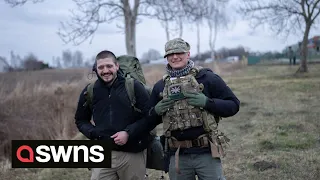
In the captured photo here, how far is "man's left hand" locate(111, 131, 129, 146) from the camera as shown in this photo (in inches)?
125

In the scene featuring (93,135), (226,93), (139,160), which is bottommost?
(139,160)

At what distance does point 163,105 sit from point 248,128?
552 centimetres

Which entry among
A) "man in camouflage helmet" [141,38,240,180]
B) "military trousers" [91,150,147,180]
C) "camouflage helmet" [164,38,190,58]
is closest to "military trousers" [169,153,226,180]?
"man in camouflage helmet" [141,38,240,180]

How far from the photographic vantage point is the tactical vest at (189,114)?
296 centimetres

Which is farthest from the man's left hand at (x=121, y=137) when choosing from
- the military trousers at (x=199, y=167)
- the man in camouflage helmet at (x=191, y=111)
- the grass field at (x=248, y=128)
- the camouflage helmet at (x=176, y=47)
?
the grass field at (x=248, y=128)

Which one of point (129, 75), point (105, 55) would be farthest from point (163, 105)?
point (105, 55)

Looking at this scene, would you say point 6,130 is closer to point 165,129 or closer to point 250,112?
point 250,112

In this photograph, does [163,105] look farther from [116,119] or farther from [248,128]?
[248,128]

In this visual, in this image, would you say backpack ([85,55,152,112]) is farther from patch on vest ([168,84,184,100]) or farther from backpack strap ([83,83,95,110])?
patch on vest ([168,84,184,100])

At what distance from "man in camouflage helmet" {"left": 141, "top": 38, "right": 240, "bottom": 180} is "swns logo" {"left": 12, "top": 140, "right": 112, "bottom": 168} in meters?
0.66

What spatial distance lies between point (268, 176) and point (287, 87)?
10387 mm

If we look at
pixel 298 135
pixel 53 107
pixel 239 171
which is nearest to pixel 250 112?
pixel 298 135

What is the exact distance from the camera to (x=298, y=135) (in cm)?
691

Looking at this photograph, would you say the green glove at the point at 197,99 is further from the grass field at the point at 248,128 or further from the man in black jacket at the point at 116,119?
the grass field at the point at 248,128
